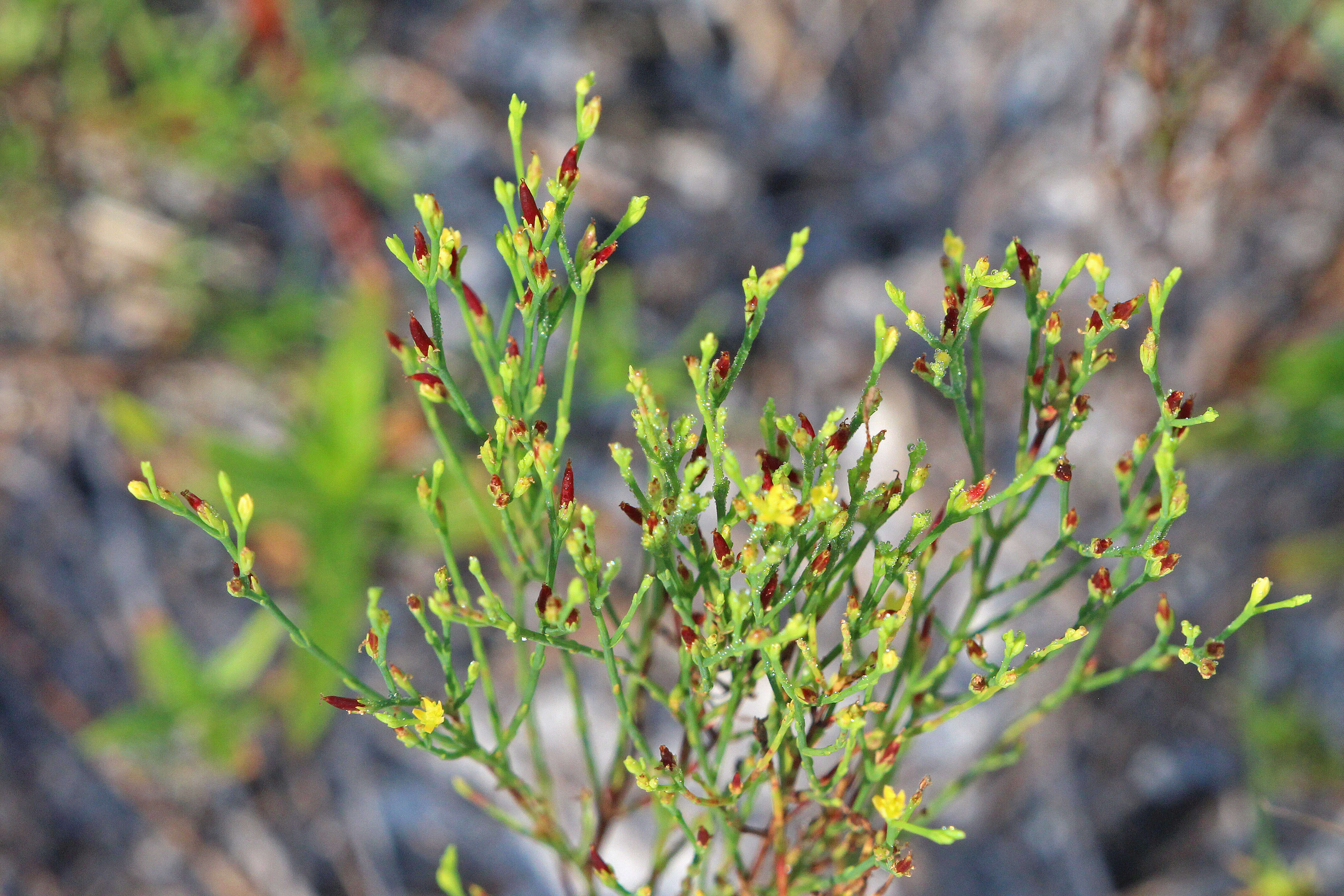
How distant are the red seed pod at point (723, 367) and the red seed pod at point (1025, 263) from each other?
1.18 feet

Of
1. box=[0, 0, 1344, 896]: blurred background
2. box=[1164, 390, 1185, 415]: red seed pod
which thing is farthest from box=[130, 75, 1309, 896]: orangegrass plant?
box=[0, 0, 1344, 896]: blurred background

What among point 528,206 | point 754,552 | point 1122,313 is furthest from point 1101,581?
point 528,206

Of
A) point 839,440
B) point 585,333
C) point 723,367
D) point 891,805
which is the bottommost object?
point 891,805

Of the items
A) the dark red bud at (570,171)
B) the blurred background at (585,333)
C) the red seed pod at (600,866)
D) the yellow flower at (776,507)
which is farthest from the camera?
the blurred background at (585,333)

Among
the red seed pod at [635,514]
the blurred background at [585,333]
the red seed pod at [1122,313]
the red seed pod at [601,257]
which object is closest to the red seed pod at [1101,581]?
the red seed pod at [1122,313]

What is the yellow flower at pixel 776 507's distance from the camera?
945mm

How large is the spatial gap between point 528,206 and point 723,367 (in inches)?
11.5

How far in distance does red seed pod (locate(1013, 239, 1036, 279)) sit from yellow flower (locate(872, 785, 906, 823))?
24.5 inches

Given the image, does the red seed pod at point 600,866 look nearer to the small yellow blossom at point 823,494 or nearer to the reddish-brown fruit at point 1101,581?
the small yellow blossom at point 823,494

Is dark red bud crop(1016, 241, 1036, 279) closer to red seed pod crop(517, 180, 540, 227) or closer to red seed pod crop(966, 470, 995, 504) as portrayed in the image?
red seed pod crop(966, 470, 995, 504)

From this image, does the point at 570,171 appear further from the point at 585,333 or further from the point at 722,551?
the point at 585,333

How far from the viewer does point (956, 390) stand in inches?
45.0

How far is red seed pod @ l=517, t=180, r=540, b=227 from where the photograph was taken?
3.48 feet

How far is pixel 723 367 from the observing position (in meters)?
1.10
